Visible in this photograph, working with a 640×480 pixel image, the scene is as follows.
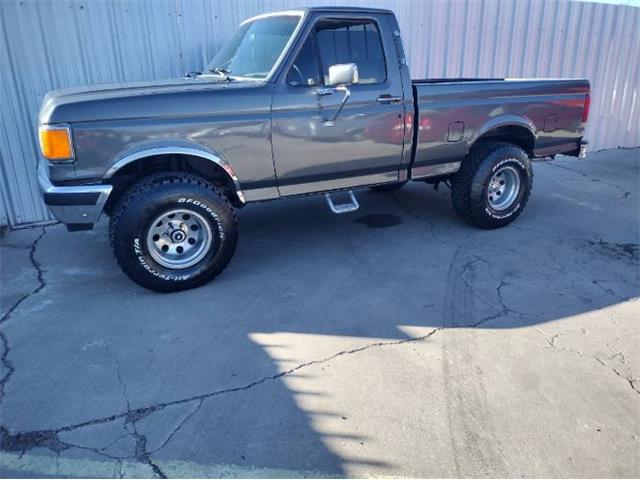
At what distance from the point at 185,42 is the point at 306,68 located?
2.85 metres

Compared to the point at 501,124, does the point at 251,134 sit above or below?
above

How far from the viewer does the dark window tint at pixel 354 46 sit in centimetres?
438

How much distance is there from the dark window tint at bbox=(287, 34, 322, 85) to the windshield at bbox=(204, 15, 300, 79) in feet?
0.57

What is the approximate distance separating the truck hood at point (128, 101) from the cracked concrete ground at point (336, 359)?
4.74 feet

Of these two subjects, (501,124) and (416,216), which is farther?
(416,216)

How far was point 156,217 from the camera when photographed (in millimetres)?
3979

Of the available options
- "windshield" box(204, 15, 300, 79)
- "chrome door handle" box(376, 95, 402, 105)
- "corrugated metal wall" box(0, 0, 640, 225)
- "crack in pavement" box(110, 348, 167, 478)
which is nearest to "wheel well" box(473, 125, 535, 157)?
"chrome door handle" box(376, 95, 402, 105)

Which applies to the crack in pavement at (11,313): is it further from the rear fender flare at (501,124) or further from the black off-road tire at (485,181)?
the rear fender flare at (501,124)

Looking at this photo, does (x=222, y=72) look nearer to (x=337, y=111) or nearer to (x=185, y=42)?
(x=337, y=111)

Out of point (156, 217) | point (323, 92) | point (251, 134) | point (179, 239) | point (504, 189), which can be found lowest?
point (504, 189)

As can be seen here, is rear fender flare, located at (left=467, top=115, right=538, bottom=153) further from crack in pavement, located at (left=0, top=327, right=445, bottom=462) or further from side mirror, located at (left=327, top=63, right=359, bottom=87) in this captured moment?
crack in pavement, located at (left=0, top=327, right=445, bottom=462)

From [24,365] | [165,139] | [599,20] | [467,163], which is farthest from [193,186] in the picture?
[599,20]

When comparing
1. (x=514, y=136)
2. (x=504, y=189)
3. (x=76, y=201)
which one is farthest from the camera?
(x=504, y=189)

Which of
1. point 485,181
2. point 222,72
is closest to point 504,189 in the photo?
point 485,181
